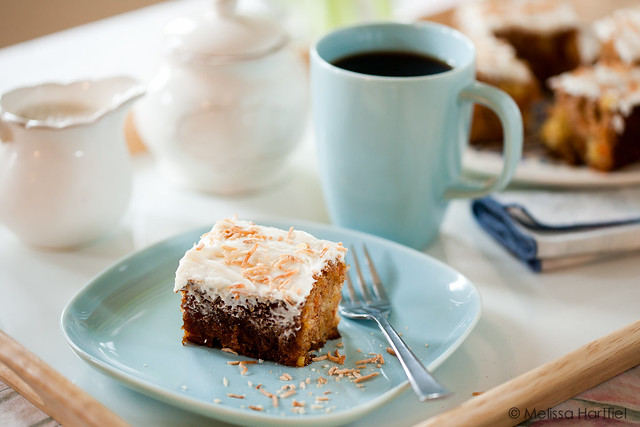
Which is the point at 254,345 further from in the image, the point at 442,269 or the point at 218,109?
the point at 218,109

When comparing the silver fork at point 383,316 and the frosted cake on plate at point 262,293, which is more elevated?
the frosted cake on plate at point 262,293

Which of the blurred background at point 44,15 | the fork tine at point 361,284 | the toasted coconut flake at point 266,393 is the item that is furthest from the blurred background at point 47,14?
the toasted coconut flake at point 266,393

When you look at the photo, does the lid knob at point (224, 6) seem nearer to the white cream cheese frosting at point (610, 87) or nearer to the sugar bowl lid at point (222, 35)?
the sugar bowl lid at point (222, 35)

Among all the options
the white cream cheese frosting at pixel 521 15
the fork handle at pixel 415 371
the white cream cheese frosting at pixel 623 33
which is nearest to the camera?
the fork handle at pixel 415 371

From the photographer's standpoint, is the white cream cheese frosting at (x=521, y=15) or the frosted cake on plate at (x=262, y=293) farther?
the white cream cheese frosting at (x=521, y=15)

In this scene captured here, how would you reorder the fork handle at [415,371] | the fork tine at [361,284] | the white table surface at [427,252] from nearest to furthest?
the fork handle at [415,371] < the white table surface at [427,252] < the fork tine at [361,284]

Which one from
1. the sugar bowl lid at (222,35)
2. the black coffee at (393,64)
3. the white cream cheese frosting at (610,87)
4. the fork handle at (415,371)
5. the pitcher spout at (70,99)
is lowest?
the fork handle at (415,371)
